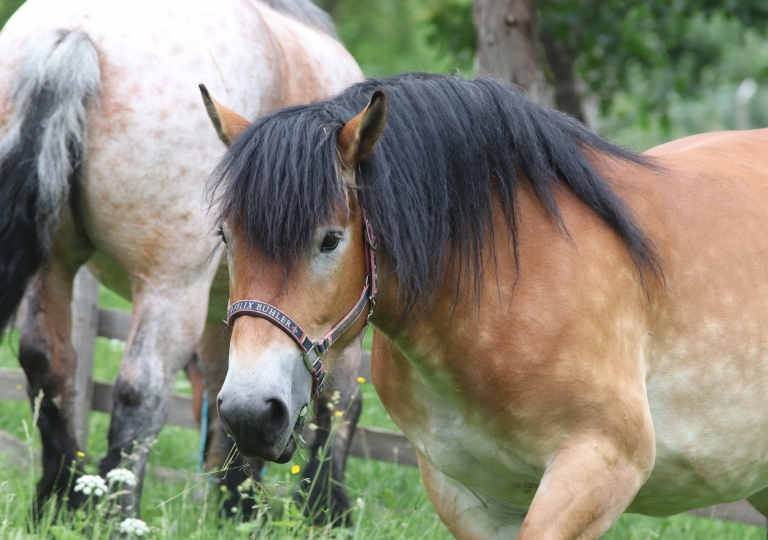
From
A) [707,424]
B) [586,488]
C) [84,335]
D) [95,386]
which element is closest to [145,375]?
[586,488]

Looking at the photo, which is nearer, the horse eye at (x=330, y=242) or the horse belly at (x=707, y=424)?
the horse eye at (x=330, y=242)

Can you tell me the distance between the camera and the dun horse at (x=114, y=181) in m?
3.48

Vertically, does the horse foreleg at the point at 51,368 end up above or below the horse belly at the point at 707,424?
below

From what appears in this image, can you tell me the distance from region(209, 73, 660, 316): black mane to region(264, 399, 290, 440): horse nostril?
0.36m

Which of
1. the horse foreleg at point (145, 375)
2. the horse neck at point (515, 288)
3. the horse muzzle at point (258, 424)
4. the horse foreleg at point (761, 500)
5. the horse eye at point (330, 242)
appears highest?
the horse eye at point (330, 242)

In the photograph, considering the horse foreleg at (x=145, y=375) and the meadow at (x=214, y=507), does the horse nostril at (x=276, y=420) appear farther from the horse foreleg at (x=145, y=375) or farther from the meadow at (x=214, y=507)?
the horse foreleg at (x=145, y=375)

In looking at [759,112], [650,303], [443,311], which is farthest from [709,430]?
[759,112]

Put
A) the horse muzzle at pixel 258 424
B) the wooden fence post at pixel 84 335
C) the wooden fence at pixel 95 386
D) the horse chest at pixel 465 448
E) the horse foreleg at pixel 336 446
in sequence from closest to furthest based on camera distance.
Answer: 1. the horse muzzle at pixel 258 424
2. the horse chest at pixel 465 448
3. the horse foreleg at pixel 336 446
4. the wooden fence at pixel 95 386
5. the wooden fence post at pixel 84 335

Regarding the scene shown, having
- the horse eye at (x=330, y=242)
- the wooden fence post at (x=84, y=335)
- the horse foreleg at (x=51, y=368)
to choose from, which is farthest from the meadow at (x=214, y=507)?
the horse eye at (x=330, y=242)

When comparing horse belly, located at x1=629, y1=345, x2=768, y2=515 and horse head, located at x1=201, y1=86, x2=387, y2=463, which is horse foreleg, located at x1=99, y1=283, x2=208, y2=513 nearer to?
horse head, located at x1=201, y1=86, x2=387, y2=463

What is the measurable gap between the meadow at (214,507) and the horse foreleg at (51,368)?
85 millimetres

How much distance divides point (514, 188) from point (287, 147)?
76cm

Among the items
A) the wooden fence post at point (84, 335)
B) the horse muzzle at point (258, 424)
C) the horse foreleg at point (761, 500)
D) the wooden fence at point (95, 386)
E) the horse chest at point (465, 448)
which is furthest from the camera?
the wooden fence post at point (84, 335)

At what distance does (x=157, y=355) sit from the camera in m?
3.60
